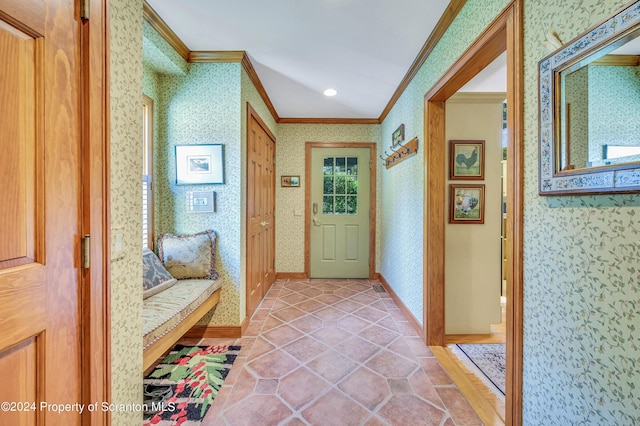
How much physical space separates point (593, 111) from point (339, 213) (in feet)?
11.1

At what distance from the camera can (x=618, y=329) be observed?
807mm

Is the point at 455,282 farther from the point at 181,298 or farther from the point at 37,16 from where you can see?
the point at 37,16

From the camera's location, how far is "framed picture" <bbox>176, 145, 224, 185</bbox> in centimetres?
231

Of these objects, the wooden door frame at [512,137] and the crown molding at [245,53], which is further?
the crown molding at [245,53]

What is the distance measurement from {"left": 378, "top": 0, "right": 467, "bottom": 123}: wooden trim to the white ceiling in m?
0.04

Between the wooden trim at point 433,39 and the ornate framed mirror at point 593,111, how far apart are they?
0.96 meters

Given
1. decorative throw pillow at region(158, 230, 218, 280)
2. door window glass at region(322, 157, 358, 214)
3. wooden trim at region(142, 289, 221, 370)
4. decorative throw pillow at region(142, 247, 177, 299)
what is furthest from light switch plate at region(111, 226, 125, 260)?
door window glass at region(322, 157, 358, 214)

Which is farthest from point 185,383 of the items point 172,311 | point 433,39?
point 433,39

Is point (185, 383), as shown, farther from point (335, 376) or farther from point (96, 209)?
point (96, 209)

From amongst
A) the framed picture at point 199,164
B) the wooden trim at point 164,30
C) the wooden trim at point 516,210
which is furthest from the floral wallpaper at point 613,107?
the wooden trim at point 164,30

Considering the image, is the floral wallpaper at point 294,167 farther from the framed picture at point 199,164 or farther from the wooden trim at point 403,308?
the framed picture at point 199,164

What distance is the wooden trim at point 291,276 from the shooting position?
13.6 feet

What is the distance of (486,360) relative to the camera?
80.4 inches

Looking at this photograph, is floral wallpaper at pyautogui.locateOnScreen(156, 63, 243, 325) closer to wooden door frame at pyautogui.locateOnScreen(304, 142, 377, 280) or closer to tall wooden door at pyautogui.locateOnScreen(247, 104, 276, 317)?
tall wooden door at pyautogui.locateOnScreen(247, 104, 276, 317)
